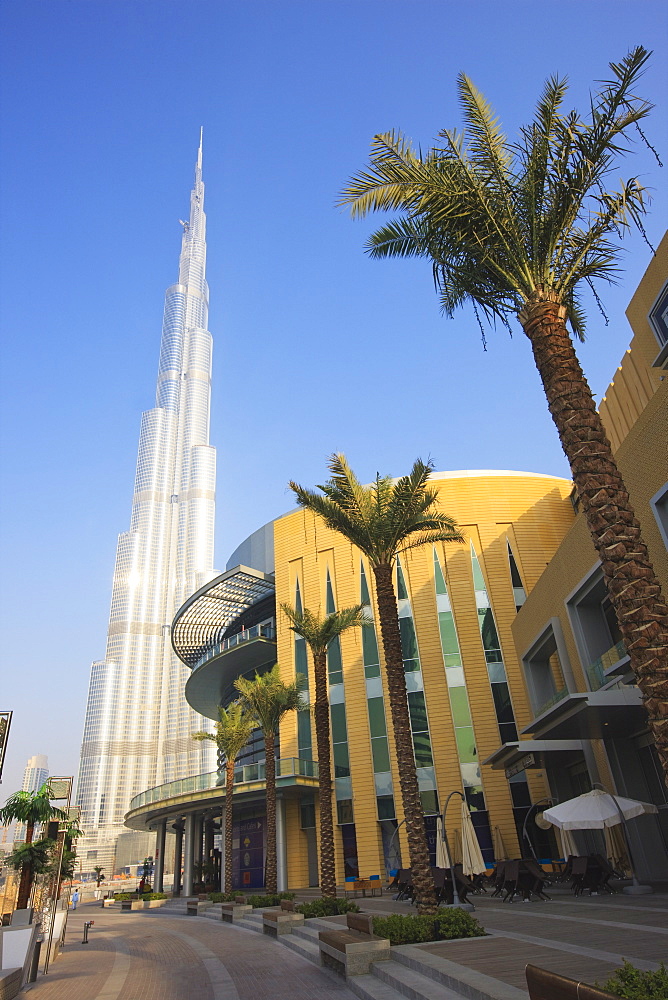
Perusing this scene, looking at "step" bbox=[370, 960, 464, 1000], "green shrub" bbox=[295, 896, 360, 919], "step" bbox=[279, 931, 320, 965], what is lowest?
"step" bbox=[279, 931, 320, 965]

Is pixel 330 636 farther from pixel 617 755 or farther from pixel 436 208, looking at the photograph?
pixel 436 208

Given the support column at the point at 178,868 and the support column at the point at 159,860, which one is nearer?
the support column at the point at 178,868

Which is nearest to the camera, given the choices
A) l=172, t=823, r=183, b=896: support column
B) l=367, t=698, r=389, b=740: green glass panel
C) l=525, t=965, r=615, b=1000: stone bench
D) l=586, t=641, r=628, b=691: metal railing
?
l=525, t=965, r=615, b=1000: stone bench

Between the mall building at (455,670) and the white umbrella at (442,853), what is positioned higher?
the mall building at (455,670)

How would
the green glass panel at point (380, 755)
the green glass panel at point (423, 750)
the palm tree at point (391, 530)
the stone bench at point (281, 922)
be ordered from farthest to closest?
the green glass panel at point (380, 755)
the green glass panel at point (423, 750)
the stone bench at point (281, 922)
the palm tree at point (391, 530)

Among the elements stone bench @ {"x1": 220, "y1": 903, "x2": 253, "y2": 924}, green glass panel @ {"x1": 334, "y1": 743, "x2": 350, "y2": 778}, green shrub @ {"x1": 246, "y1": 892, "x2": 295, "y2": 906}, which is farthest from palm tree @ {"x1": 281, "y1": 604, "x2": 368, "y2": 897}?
green glass panel @ {"x1": 334, "y1": 743, "x2": 350, "y2": 778}

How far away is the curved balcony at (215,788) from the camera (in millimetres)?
32812

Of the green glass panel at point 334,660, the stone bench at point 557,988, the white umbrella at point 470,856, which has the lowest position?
the stone bench at point 557,988

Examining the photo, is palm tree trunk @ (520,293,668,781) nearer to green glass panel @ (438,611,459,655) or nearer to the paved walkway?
the paved walkway

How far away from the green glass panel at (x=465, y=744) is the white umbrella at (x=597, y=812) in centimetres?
1554

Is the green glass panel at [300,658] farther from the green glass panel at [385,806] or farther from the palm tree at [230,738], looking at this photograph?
the green glass panel at [385,806]

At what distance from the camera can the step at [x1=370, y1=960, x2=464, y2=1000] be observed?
701 centimetres

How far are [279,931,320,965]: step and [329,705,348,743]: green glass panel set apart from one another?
18.5 m

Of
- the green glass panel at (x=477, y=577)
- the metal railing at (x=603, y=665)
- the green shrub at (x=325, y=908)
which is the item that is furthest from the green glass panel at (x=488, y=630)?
the green shrub at (x=325, y=908)
